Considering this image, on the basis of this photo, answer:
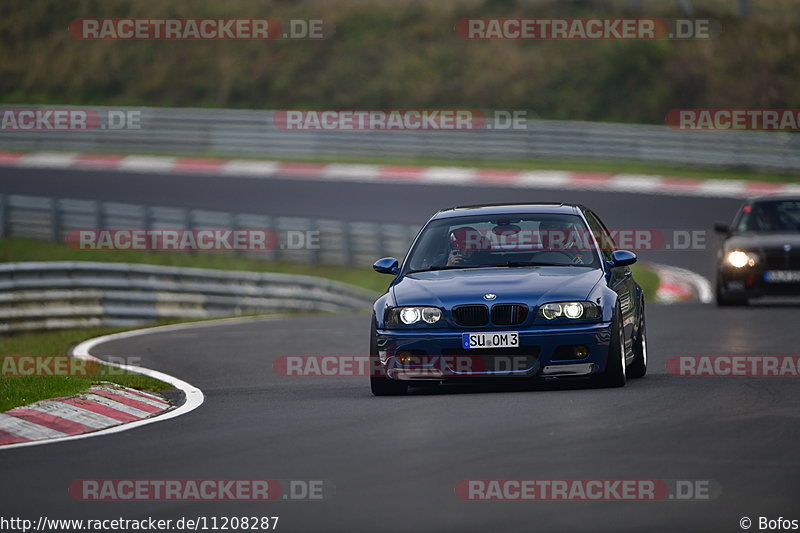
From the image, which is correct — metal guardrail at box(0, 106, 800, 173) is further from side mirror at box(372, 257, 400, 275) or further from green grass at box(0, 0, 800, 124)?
side mirror at box(372, 257, 400, 275)

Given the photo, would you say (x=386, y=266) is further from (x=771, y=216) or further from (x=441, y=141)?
(x=441, y=141)

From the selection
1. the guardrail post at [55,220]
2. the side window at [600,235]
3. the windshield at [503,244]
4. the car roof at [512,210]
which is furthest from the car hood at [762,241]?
the guardrail post at [55,220]

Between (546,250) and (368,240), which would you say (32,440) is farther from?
(368,240)

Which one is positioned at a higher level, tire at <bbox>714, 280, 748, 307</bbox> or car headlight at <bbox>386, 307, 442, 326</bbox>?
car headlight at <bbox>386, 307, 442, 326</bbox>

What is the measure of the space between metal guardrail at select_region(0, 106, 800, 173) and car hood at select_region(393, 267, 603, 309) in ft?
91.2

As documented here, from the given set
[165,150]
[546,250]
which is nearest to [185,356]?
[546,250]

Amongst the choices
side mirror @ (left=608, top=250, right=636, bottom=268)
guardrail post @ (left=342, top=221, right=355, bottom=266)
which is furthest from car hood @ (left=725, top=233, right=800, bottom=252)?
guardrail post @ (left=342, top=221, right=355, bottom=266)

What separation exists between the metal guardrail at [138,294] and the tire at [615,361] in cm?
1199

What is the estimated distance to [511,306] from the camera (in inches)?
434

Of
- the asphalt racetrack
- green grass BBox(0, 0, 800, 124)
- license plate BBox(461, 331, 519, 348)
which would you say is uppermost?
green grass BBox(0, 0, 800, 124)

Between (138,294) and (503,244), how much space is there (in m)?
11.8

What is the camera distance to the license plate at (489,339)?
10.9m

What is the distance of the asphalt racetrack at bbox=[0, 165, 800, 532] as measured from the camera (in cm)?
680

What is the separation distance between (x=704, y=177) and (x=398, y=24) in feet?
58.2
